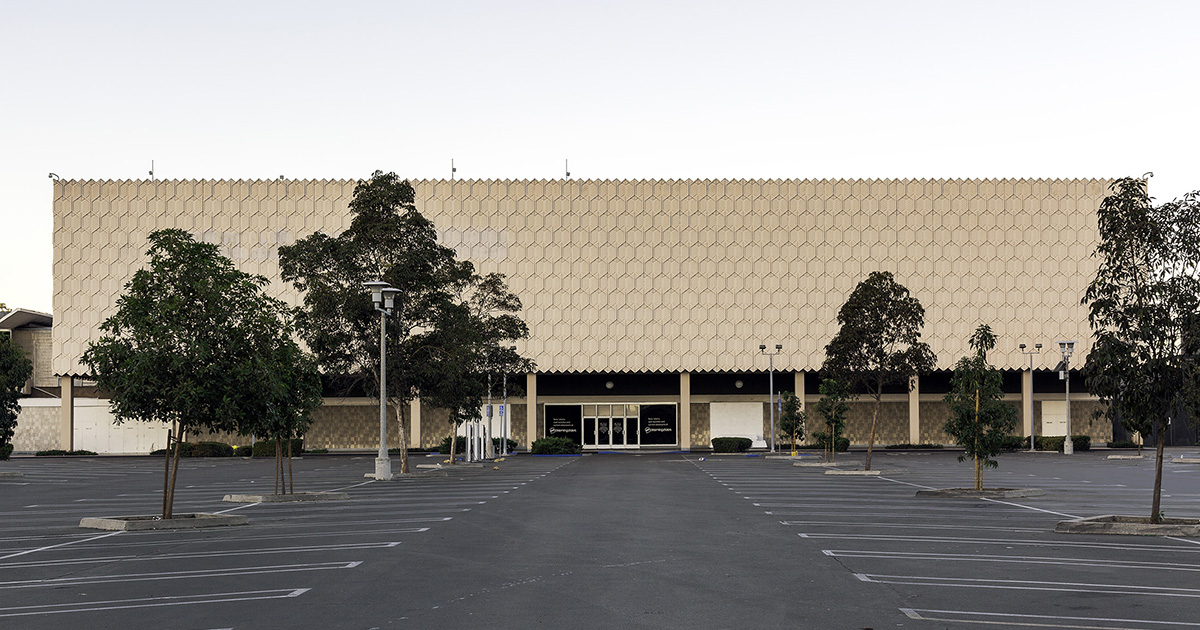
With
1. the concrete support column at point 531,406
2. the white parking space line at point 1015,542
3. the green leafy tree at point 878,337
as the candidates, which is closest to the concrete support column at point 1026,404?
the concrete support column at point 531,406

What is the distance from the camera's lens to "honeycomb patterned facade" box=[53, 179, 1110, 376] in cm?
7538

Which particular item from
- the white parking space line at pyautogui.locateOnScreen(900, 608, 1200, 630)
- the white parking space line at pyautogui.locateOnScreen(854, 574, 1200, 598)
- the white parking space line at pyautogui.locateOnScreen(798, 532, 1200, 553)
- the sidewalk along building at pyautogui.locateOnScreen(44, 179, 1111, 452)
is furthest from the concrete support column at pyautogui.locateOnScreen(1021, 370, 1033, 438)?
the white parking space line at pyautogui.locateOnScreen(900, 608, 1200, 630)

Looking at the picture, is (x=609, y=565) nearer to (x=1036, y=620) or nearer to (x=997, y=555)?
(x=997, y=555)

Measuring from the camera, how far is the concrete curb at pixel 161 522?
2027 cm

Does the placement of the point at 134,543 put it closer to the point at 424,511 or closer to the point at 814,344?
the point at 424,511

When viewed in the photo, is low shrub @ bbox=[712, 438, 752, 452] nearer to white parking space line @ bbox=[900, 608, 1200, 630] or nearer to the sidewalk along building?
the sidewalk along building

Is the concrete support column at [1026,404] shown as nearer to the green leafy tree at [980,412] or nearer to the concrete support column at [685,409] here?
the concrete support column at [685,409]

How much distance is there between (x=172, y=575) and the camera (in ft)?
45.1

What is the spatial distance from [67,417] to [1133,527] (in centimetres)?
7154

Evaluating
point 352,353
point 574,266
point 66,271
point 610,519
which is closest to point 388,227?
point 352,353

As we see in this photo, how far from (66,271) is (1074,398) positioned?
6805cm

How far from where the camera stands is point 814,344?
7494 cm

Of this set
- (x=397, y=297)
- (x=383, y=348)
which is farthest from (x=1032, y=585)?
(x=397, y=297)

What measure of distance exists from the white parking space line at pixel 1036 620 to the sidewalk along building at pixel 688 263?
64.5m
